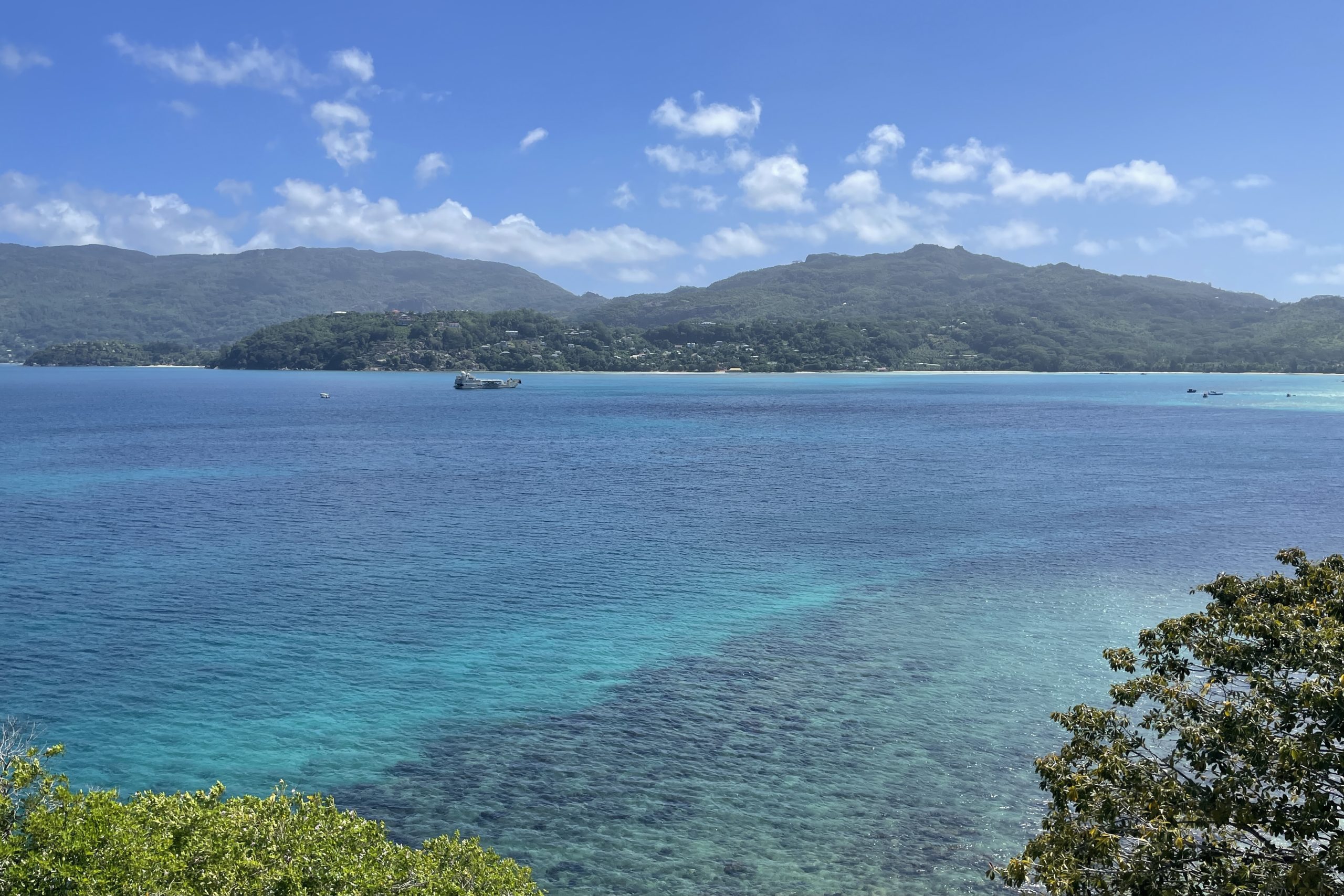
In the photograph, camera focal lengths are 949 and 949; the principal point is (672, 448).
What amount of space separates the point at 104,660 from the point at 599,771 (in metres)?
19.0

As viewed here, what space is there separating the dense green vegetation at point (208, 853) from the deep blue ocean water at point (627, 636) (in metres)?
6.25

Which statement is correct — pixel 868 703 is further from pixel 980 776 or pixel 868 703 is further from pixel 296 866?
pixel 296 866

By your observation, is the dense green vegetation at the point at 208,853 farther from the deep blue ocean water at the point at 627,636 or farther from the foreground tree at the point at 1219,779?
the foreground tree at the point at 1219,779

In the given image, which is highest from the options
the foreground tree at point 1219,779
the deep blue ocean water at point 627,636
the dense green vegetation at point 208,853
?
the foreground tree at point 1219,779

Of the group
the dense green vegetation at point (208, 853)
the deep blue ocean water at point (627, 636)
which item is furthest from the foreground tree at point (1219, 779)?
the dense green vegetation at point (208, 853)

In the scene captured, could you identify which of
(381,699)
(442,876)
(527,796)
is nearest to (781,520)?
(381,699)

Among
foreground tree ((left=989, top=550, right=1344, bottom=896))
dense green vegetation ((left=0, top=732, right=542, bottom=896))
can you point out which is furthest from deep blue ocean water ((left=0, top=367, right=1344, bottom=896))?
foreground tree ((left=989, top=550, right=1344, bottom=896))

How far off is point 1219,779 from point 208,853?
1402 centimetres

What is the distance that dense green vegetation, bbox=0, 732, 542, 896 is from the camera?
12.4 m

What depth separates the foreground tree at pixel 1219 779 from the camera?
11.9 m

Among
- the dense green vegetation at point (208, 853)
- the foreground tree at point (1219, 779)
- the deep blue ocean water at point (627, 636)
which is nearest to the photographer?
the foreground tree at point (1219, 779)

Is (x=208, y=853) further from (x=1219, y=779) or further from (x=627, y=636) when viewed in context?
(x=627, y=636)

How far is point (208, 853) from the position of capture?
13.3 meters

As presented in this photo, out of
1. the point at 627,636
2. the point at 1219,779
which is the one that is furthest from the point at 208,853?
the point at 627,636
